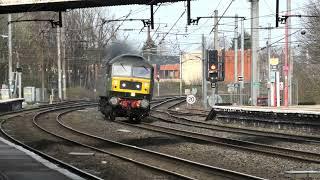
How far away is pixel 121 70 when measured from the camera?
1192 inches

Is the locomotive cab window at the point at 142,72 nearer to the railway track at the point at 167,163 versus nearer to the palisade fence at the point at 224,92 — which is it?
the palisade fence at the point at 224,92

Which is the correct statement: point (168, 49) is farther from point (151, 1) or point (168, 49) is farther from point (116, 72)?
point (151, 1)

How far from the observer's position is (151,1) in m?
14.8

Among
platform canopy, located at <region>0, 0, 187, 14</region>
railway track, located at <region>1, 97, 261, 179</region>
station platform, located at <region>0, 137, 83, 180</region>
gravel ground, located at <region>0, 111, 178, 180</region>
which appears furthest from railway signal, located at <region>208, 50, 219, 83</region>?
station platform, located at <region>0, 137, 83, 180</region>

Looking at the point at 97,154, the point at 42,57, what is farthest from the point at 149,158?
the point at 42,57

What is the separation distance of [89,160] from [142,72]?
608 inches

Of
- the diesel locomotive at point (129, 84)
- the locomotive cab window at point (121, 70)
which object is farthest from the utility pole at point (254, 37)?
the locomotive cab window at point (121, 70)

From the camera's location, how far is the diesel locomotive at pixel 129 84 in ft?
99.2

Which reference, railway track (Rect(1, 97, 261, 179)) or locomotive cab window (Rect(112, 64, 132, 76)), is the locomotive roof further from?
railway track (Rect(1, 97, 261, 179))

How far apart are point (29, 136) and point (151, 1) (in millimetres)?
10245

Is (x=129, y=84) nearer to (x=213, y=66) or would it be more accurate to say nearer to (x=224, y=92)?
(x=213, y=66)

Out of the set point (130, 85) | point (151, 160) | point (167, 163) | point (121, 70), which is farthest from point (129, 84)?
point (167, 163)

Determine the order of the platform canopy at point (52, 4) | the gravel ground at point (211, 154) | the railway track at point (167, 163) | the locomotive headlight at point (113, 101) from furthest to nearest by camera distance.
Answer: the locomotive headlight at point (113, 101)
the platform canopy at point (52, 4)
the gravel ground at point (211, 154)
the railway track at point (167, 163)

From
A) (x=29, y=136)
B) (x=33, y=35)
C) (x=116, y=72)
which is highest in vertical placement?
(x=33, y=35)
